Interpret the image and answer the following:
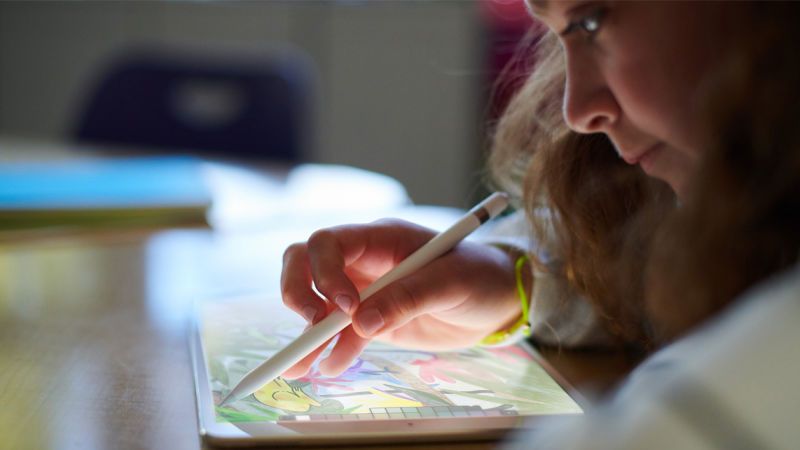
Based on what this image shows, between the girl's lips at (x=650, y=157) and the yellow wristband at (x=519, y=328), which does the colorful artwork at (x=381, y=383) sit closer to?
the yellow wristband at (x=519, y=328)

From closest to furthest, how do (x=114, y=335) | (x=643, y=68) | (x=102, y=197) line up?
(x=643, y=68) < (x=114, y=335) < (x=102, y=197)

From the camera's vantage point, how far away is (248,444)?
0.51 m

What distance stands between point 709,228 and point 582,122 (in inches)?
7.4

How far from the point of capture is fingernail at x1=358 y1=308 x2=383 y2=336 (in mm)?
604

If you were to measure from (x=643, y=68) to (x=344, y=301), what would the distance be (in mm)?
221

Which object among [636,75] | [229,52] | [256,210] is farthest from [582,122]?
[229,52]

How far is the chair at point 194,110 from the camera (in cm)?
191

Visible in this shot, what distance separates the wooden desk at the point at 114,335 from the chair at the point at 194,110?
831 mm

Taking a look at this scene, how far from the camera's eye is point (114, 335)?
0.72 m

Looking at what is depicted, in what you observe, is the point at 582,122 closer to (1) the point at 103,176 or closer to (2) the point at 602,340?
(2) the point at 602,340

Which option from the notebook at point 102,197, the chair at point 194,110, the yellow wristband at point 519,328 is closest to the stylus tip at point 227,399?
the yellow wristband at point 519,328

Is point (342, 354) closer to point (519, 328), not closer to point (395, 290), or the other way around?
point (395, 290)

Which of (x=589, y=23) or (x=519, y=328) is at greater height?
(x=589, y=23)

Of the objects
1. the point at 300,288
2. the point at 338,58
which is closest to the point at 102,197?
the point at 300,288
